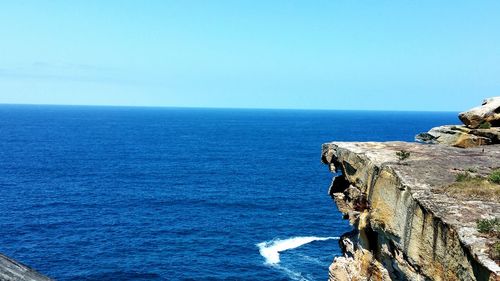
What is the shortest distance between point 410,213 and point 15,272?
21.0 metres

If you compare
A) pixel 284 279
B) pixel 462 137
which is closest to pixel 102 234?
pixel 284 279

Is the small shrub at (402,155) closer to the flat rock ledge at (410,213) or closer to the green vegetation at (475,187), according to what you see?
the flat rock ledge at (410,213)

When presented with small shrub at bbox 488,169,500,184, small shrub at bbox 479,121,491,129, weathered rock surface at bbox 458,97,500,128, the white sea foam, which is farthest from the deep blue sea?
small shrub at bbox 488,169,500,184

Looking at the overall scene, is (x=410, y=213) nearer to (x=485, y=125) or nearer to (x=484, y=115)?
(x=485, y=125)

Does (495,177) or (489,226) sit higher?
(495,177)

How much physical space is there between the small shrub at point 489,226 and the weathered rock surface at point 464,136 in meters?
18.6

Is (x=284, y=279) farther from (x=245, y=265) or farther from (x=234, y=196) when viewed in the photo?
(x=234, y=196)

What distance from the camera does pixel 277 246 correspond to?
2522 inches

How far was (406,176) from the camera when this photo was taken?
24625mm

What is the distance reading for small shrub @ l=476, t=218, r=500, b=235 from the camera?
59.4 feet

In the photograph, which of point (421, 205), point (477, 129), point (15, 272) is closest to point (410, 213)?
point (421, 205)

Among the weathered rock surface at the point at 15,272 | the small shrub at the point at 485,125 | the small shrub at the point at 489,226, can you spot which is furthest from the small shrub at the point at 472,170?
the weathered rock surface at the point at 15,272

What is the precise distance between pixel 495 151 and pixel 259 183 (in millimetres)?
72017

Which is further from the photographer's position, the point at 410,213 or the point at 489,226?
the point at 410,213
